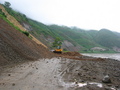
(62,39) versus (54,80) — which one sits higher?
(62,39)

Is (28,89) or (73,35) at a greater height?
(73,35)

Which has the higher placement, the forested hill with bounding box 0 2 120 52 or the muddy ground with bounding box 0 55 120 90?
the forested hill with bounding box 0 2 120 52

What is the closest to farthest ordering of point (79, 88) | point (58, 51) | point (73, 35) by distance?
point (79, 88), point (58, 51), point (73, 35)

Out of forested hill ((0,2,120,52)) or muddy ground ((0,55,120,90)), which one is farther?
forested hill ((0,2,120,52))

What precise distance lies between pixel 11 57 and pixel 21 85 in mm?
6211

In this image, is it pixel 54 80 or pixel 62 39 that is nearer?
pixel 54 80

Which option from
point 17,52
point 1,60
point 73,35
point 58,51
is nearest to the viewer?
point 1,60

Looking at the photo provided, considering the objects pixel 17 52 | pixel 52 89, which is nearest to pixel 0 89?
pixel 52 89

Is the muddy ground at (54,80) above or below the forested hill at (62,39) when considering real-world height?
below

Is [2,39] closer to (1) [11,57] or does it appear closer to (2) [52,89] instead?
(1) [11,57]

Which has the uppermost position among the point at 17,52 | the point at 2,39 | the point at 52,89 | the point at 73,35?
the point at 73,35

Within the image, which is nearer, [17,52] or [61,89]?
[61,89]

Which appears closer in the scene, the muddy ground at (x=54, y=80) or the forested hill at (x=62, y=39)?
the muddy ground at (x=54, y=80)

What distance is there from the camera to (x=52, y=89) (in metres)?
4.96
